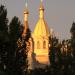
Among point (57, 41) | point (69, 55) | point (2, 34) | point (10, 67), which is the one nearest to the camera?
point (2, 34)

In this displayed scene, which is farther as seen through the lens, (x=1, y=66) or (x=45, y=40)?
(x=45, y=40)

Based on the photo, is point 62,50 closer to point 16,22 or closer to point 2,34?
point 16,22

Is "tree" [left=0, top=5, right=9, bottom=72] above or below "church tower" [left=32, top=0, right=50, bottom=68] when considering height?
below

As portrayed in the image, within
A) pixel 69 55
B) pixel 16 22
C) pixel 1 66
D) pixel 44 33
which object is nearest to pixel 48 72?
pixel 69 55

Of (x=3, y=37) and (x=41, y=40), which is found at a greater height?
(x=41, y=40)

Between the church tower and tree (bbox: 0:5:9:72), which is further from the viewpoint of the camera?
the church tower

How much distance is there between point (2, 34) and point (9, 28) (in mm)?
5440

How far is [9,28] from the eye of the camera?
37156 mm

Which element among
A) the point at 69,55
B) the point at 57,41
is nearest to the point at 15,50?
the point at 69,55

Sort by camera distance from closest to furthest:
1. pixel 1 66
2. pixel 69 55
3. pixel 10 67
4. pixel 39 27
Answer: pixel 1 66 → pixel 10 67 → pixel 69 55 → pixel 39 27

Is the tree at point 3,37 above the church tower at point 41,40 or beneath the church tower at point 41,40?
beneath

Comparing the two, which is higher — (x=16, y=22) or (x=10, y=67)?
(x=16, y=22)

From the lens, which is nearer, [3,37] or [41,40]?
[3,37]

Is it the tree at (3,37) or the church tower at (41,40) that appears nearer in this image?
A: the tree at (3,37)
